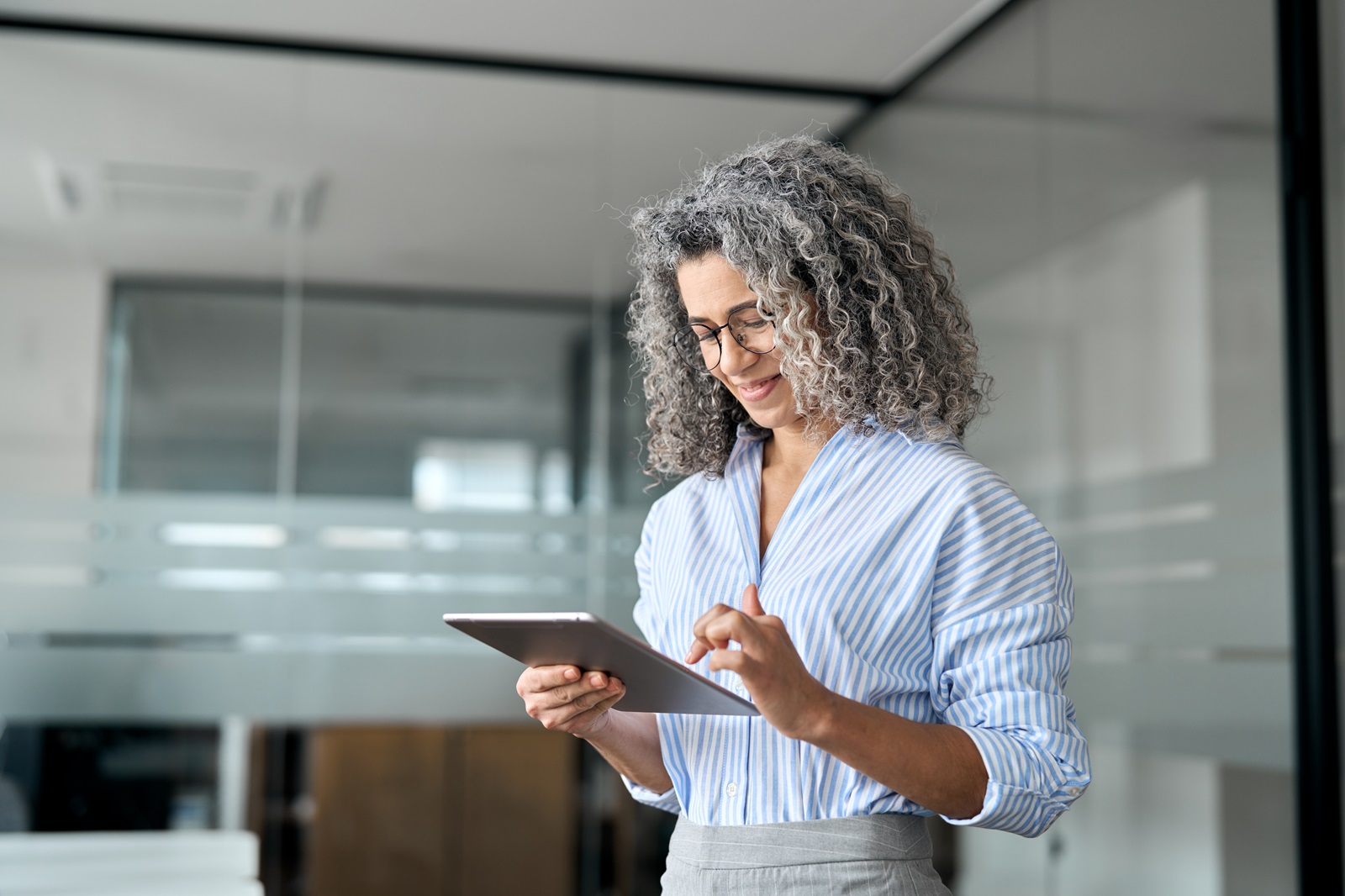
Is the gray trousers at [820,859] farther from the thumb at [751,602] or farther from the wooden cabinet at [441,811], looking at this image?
the wooden cabinet at [441,811]

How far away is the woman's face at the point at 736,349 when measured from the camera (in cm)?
134

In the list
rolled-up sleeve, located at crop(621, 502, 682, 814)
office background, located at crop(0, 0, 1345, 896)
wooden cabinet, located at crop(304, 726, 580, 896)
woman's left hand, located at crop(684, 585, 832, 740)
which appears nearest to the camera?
woman's left hand, located at crop(684, 585, 832, 740)

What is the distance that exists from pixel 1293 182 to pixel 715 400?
4.86ft

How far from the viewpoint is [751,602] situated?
1.18m

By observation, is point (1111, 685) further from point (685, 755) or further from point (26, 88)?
point (26, 88)

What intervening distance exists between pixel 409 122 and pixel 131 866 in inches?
86.5

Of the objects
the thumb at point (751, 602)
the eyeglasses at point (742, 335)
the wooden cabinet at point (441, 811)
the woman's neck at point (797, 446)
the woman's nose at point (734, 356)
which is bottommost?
the wooden cabinet at point (441, 811)

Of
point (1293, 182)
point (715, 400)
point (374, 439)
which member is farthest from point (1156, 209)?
point (374, 439)

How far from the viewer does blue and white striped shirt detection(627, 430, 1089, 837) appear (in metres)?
1.18

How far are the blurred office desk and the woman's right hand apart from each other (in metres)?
1.27

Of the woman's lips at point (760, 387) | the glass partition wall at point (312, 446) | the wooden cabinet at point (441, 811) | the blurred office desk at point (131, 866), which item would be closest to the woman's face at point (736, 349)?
the woman's lips at point (760, 387)

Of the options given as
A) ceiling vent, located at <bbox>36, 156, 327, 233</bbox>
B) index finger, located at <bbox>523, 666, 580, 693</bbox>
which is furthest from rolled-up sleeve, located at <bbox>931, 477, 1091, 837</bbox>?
ceiling vent, located at <bbox>36, 156, 327, 233</bbox>

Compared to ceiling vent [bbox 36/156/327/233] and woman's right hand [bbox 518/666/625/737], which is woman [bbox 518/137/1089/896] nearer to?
woman's right hand [bbox 518/666/625/737]

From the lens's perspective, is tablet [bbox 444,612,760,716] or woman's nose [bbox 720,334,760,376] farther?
woman's nose [bbox 720,334,760,376]
